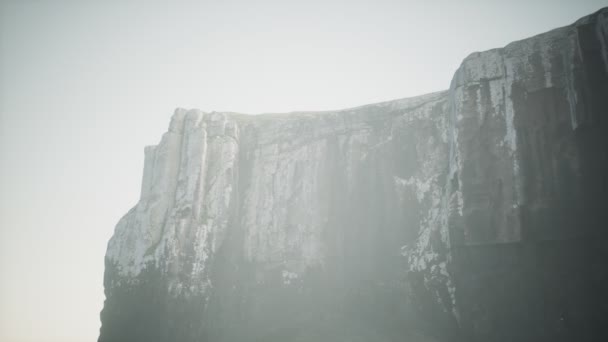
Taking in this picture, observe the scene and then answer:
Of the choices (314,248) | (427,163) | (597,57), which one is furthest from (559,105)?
(314,248)

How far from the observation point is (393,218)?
23.9 m

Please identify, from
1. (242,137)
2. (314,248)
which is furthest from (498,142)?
(242,137)

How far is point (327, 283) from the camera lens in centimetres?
2375

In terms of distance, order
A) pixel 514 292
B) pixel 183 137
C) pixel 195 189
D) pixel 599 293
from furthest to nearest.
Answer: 1. pixel 183 137
2. pixel 195 189
3. pixel 514 292
4. pixel 599 293

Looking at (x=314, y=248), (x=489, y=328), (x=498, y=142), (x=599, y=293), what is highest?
(x=498, y=142)

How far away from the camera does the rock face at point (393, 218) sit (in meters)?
16.5

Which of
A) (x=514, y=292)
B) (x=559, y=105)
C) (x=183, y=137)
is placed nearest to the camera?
(x=514, y=292)

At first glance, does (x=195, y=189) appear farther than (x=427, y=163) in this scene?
Yes

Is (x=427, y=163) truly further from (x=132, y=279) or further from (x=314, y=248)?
(x=132, y=279)

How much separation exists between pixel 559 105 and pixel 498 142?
10.1 ft

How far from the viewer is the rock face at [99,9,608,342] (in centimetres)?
1650

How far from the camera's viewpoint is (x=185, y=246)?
2458 centimetres

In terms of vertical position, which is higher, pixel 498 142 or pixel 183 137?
pixel 183 137

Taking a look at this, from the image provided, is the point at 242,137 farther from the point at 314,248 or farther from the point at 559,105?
the point at 559,105
